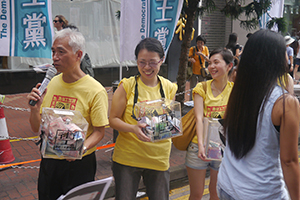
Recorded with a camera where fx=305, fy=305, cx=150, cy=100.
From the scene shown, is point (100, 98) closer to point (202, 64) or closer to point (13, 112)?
point (13, 112)

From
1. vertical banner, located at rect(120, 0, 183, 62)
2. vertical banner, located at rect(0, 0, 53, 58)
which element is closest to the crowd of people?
vertical banner, located at rect(0, 0, 53, 58)

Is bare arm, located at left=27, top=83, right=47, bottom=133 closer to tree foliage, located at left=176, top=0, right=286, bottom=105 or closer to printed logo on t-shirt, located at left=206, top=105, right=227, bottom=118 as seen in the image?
printed logo on t-shirt, located at left=206, top=105, right=227, bottom=118

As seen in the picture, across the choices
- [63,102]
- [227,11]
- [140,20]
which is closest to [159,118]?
[63,102]

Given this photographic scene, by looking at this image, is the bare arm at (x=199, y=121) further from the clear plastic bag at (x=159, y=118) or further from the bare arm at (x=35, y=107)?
the bare arm at (x=35, y=107)

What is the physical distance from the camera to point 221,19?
14.4 metres

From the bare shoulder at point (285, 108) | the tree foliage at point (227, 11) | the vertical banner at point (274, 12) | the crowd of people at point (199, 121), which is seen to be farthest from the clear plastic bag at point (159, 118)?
the vertical banner at point (274, 12)

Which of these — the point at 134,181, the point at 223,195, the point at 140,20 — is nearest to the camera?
the point at 223,195

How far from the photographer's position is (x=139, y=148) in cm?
257

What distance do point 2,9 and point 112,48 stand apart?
748 cm

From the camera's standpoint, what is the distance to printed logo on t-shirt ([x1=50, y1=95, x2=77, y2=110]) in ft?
7.79

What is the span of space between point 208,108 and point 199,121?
6.5 inches

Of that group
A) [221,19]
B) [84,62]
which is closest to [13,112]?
[84,62]

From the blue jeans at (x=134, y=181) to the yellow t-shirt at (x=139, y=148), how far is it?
0.18 feet

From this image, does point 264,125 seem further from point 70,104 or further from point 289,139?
point 70,104
